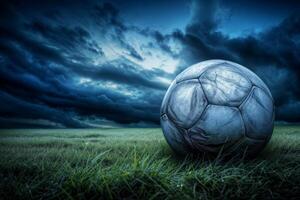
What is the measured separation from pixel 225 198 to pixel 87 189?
1.02 m

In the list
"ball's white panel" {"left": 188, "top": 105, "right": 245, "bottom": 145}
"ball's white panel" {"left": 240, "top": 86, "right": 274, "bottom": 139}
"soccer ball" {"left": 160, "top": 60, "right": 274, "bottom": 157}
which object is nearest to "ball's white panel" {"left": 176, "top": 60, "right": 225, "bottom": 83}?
"soccer ball" {"left": 160, "top": 60, "right": 274, "bottom": 157}

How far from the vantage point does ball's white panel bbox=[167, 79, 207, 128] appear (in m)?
3.05

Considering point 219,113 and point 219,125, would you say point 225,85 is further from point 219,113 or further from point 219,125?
point 219,125

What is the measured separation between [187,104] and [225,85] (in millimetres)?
546

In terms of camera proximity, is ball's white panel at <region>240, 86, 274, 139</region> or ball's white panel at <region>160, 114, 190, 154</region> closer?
ball's white panel at <region>240, 86, 274, 139</region>

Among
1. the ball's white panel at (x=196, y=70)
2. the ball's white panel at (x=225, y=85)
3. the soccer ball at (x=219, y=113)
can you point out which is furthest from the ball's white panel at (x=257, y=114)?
the ball's white panel at (x=196, y=70)

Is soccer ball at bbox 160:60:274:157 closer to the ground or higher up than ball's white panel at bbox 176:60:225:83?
closer to the ground

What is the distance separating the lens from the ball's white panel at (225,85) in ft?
9.96

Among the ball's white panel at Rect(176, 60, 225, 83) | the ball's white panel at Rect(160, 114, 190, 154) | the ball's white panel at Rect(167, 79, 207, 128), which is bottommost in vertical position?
the ball's white panel at Rect(160, 114, 190, 154)

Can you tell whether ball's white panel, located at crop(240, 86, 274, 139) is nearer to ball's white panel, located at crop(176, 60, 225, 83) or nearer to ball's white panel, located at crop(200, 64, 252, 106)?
ball's white panel, located at crop(200, 64, 252, 106)

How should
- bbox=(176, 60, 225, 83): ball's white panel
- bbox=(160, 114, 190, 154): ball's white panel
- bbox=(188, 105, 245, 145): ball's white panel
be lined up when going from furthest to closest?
bbox=(176, 60, 225, 83): ball's white panel, bbox=(160, 114, 190, 154): ball's white panel, bbox=(188, 105, 245, 145): ball's white panel

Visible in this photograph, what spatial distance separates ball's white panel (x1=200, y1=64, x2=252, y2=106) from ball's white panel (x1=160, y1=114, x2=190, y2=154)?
0.60 metres

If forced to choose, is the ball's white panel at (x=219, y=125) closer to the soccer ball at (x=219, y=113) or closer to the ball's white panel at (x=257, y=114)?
the soccer ball at (x=219, y=113)

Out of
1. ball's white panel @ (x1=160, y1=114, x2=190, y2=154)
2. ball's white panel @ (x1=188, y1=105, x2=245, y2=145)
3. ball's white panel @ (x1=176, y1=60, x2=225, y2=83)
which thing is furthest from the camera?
ball's white panel @ (x1=176, y1=60, x2=225, y2=83)
